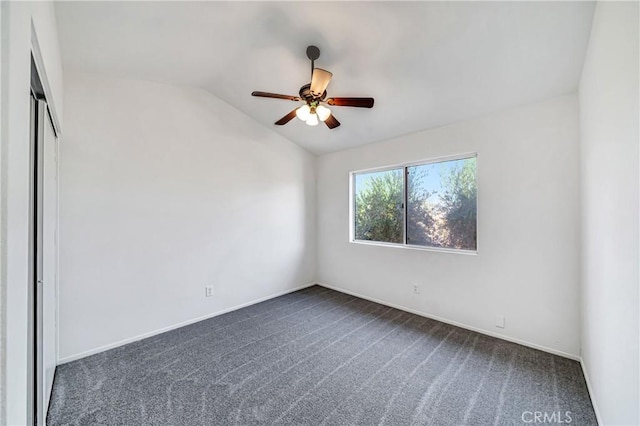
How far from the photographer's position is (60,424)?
1.64 metres

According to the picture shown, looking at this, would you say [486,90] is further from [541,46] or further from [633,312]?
[633,312]

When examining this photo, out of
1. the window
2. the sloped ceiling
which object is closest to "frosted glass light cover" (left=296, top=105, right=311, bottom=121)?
the sloped ceiling

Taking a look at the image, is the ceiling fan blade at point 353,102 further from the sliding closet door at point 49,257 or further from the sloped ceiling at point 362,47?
the sliding closet door at point 49,257

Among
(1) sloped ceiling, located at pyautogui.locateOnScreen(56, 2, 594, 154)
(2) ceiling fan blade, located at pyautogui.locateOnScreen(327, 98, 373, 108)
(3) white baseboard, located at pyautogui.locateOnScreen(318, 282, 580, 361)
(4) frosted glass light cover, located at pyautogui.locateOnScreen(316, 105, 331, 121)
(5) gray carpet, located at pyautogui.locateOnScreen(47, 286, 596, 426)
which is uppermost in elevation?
(1) sloped ceiling, located at pyautogui.locateOnScreen(56, 2, 594, 154)

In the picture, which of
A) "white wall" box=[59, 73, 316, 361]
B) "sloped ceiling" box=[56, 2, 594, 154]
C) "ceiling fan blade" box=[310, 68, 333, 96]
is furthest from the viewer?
"white wall" box=[59, 73, 316, 361]

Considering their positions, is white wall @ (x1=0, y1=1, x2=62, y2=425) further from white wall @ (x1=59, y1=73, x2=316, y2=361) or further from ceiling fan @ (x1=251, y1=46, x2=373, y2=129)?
white wall @ (x1=59, y1=73, x2=316, y2=361)

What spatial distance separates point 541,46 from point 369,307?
3.15 metres

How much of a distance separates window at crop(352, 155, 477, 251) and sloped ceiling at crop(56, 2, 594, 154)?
647mm

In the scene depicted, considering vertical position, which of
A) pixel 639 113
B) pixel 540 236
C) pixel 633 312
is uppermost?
pixel 639 113

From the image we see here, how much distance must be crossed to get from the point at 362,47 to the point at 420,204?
2.01 metres

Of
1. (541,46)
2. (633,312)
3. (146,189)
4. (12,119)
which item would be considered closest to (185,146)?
(146,189)

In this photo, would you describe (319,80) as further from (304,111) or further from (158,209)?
(158,209)

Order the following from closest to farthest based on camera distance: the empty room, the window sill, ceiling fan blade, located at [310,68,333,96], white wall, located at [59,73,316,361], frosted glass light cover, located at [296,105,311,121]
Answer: the empty room → ceiling fan blade, located at [310,68,333,96] → frosted glass light cover, located at [296,105,311,121] → white wall, located at [59,73,316,361] → the window sill

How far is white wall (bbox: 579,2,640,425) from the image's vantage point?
110cm
